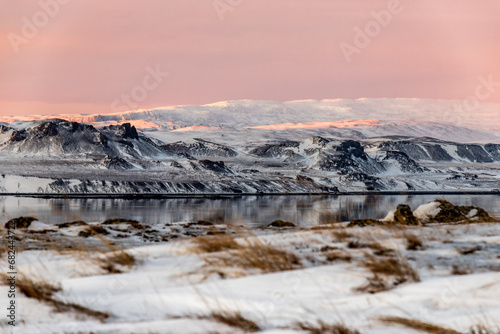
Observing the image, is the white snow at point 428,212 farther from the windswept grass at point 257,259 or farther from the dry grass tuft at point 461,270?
the windswept grass at point 257,259

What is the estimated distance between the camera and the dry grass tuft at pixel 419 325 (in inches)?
244

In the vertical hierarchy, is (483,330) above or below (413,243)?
below

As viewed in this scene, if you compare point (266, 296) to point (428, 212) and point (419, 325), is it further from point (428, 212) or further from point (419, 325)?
point (428, 212)

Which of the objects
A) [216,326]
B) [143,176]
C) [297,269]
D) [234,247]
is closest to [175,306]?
[216,326]

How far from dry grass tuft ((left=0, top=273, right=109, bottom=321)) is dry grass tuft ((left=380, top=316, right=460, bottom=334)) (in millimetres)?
3079

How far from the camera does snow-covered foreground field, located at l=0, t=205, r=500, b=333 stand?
21.7 feet

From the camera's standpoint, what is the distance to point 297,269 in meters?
8.57

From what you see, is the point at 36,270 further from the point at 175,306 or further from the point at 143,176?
the point at 143,176

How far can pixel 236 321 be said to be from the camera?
6539mm

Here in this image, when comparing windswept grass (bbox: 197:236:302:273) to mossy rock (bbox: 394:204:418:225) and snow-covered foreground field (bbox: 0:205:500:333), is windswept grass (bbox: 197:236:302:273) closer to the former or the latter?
snow-covered foreground field (bbox: 0:205:500:333)

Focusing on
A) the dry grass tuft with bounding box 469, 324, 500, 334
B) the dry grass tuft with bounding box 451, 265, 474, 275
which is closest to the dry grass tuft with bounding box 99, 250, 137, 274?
the dry grass tuft with bounding box 451, 265, 474, 275

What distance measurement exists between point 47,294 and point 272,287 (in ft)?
9.05

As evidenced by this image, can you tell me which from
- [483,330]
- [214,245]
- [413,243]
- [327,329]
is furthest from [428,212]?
[327,329]

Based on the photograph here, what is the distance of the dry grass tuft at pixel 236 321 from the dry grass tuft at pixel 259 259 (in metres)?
1.90
